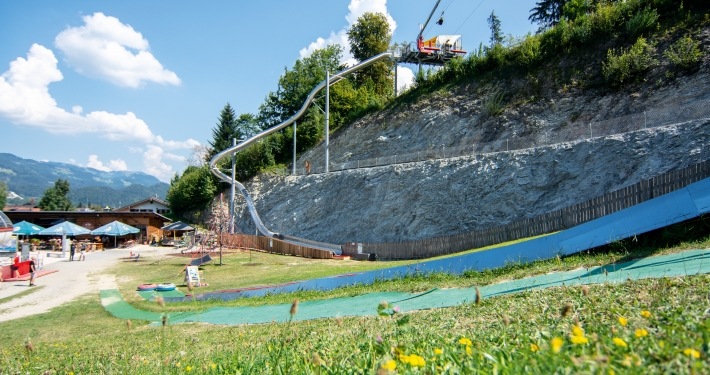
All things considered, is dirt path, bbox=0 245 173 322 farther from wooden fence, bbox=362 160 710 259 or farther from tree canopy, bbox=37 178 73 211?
tree canopy, bbox=37 178 73 211

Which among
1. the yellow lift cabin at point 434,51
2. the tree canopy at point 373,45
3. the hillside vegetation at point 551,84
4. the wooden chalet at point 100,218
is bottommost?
the wooden chalet at point 100,218

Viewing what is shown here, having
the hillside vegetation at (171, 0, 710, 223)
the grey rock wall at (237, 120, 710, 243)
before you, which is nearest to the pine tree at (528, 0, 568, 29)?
the hillside vegetation at (171, 0, 710, 223)

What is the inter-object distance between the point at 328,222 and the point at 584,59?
79.0ft

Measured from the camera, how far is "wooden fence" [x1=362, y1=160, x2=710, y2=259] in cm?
1627

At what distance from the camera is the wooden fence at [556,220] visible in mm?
16266

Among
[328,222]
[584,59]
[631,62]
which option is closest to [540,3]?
[584,59]

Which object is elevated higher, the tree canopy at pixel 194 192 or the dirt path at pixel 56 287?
the tree canopy at pixel 194 192

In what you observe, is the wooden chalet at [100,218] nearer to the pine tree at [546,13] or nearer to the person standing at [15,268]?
the person standing at [15,268]

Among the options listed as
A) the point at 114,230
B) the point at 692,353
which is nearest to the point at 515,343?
the point at 692,353

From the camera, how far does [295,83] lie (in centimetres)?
6762

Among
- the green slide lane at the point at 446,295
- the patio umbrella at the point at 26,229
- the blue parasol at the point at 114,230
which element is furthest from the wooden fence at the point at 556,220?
the patio umbrella at the point at 26,229

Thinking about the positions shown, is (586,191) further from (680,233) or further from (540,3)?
(540,3)

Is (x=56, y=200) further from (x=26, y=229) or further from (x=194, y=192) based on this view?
(x=26, y=229)

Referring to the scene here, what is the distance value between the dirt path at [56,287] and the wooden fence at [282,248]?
1129 centimetres
